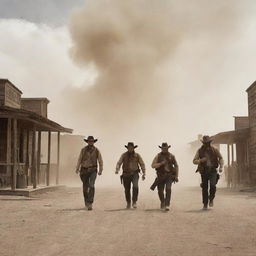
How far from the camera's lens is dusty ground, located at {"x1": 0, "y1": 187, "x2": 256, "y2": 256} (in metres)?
5.49

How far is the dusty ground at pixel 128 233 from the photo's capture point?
5486 mm

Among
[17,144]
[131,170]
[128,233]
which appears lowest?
[128,233]

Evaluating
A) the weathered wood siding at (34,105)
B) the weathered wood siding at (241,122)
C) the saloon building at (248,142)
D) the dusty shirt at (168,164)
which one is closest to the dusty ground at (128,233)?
the dusty shirt at (168,164)

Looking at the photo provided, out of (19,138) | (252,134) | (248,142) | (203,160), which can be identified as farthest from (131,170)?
(248,142)

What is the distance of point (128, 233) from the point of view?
6828 mm

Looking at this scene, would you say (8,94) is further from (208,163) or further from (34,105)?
(208,163)

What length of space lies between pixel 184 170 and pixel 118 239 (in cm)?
5370

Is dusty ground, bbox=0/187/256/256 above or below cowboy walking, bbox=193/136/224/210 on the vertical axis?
below

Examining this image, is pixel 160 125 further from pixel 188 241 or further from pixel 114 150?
pixel 188 241

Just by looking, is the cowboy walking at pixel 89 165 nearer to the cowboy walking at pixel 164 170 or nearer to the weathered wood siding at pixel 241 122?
the cowboy walking at pixel 164 170

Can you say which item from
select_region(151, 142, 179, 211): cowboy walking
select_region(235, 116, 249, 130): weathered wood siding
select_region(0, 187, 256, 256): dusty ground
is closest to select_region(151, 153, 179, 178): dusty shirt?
select_region(151, 142, 179, 211): cowboy walking

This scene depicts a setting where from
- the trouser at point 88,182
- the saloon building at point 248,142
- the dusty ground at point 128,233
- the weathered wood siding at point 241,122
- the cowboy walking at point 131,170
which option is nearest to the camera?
the dusty ground at point 128,233

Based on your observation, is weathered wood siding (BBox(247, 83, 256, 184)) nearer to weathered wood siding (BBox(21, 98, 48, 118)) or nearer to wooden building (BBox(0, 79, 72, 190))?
wooden building (BBox(0, 79, 72, 190))

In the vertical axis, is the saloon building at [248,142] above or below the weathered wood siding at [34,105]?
below
